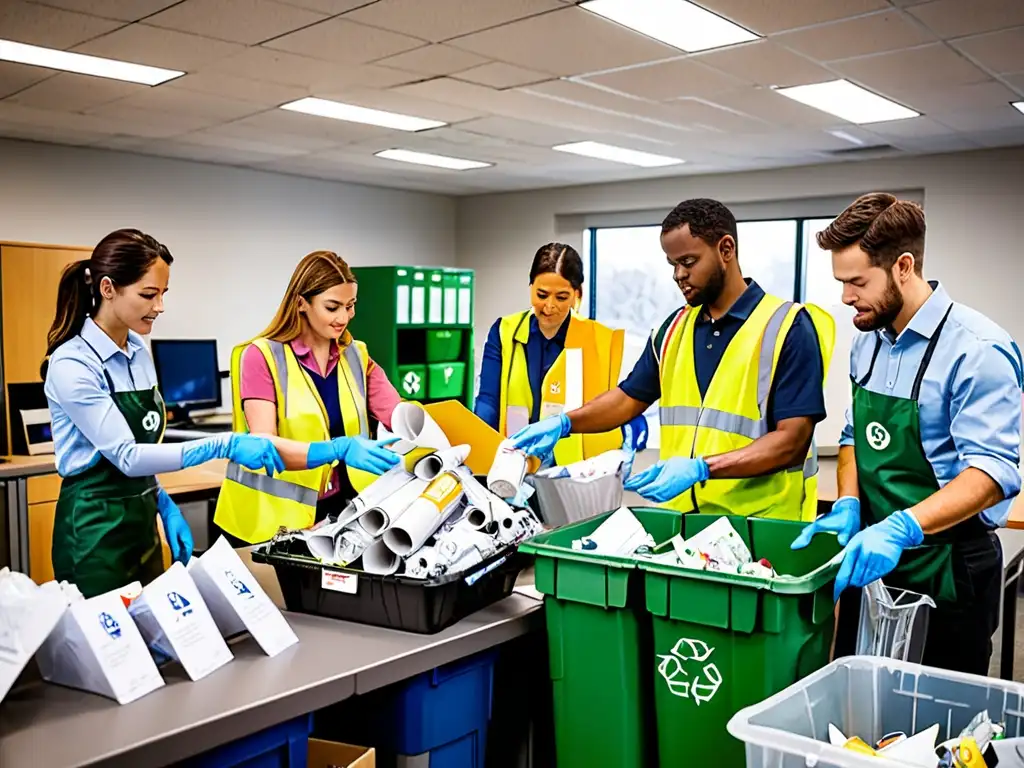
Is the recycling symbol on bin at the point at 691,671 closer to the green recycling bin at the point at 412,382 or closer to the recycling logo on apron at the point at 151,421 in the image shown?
the recycling logo on apron at the point at 151,421

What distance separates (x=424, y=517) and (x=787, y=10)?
91.7 inches

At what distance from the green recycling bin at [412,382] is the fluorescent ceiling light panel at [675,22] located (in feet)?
10.5

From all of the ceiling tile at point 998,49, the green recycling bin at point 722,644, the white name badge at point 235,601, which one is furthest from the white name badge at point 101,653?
the ceiling tile at point 998,49

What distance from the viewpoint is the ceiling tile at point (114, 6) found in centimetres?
305

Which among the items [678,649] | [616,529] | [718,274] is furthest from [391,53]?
[678,649]

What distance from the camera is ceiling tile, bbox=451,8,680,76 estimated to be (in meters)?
3.30

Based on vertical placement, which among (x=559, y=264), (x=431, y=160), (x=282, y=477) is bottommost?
(x=282, y=477)

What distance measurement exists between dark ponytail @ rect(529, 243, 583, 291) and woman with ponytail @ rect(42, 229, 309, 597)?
1314mm

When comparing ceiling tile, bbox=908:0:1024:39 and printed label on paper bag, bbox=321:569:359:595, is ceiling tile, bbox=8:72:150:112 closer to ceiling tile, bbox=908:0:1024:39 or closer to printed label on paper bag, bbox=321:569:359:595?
printed label on paper bag, bbox=321:569:359:595

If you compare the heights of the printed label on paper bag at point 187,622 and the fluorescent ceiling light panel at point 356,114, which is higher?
the fluorescent ceiling light panel at point 356,114

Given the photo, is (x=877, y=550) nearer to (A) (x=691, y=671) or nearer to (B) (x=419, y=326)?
(A) (x=691, y=671)

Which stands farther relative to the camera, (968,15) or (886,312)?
(968,15)

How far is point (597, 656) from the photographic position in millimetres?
1779

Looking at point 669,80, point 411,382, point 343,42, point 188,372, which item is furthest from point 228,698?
point 411,382
